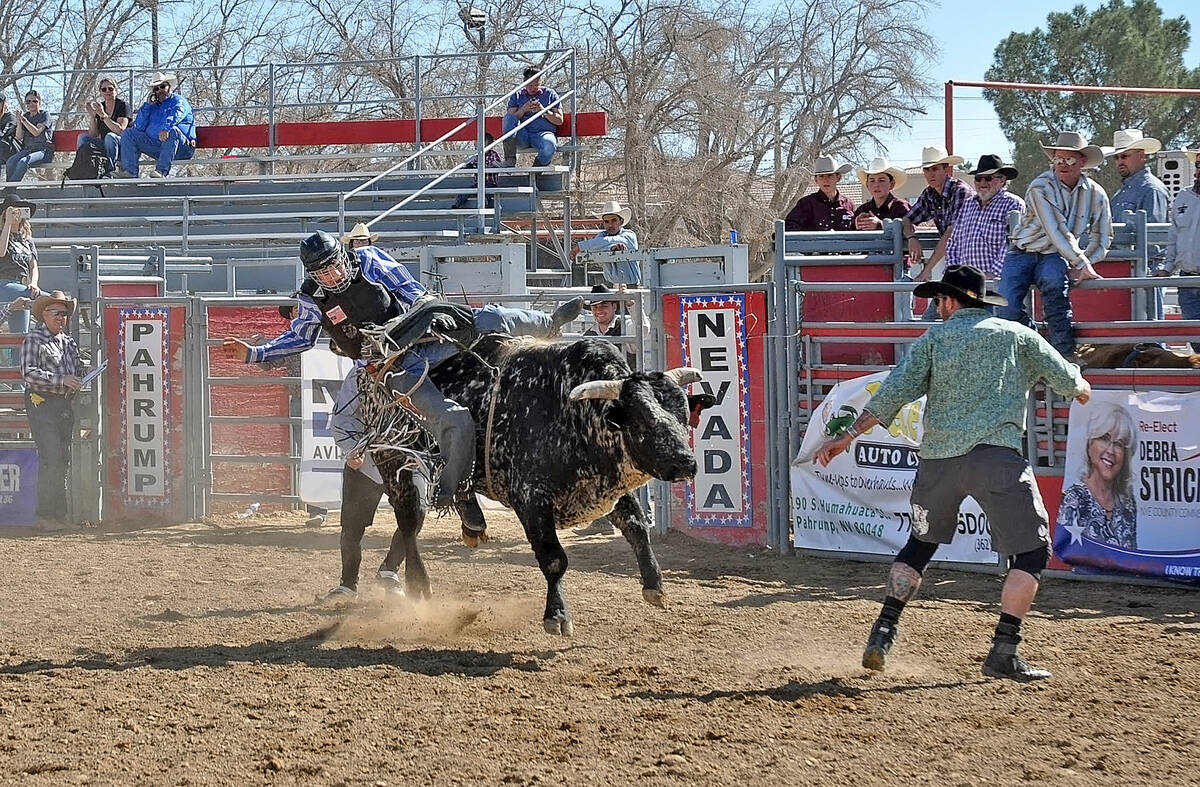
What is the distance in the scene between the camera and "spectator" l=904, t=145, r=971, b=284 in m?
9.95

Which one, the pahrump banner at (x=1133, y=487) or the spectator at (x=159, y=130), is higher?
the spectator at (x=159, y=130)

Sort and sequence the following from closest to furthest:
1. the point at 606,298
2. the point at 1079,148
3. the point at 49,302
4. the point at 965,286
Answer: the point at 965,286, the point at 1079,148, the point at 606,298, the point at 49,302

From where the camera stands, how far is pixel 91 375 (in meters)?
11.7

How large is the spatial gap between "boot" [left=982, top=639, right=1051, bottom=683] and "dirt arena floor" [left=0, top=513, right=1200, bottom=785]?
A: 93 millimetres

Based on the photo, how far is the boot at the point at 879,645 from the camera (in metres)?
5.91

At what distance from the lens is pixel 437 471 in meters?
7.10

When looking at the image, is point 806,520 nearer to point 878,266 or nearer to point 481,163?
point 878,266

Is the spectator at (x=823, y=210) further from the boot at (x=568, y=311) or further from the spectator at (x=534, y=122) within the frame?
the spectator at (x=534, y=122)

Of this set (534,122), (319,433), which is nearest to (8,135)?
(534,122)

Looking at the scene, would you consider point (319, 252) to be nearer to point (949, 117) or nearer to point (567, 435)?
point (567, 435)

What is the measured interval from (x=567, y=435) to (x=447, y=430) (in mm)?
610

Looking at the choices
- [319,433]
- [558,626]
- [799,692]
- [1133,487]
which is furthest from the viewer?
[319,433]

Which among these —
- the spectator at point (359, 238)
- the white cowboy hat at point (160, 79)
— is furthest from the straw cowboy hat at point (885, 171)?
the white cowboy hat at point (160, 79)

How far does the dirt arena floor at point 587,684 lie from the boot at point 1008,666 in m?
0.09
